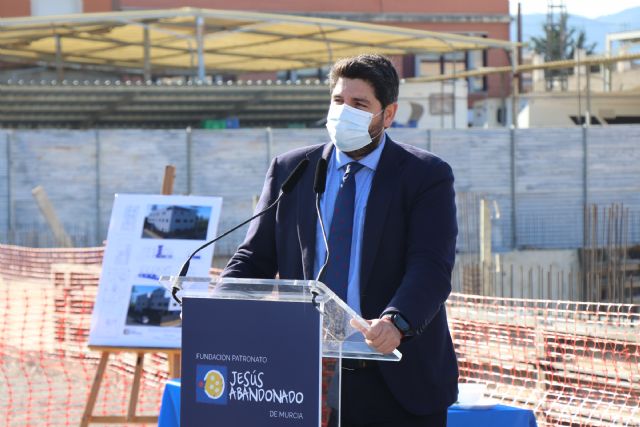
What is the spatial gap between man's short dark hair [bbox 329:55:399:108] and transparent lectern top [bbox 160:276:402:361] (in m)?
0.79

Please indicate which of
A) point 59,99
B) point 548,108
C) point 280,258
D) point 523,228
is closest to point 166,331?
point 280,258

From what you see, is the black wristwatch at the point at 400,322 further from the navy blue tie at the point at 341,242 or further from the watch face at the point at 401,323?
the navy blue tie at the point at 341,242

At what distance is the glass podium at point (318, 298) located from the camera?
3109 millimetres

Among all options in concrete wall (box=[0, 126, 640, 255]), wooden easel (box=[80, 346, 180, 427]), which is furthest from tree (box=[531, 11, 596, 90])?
wooden easel (box=[80, 346, 180, 427])

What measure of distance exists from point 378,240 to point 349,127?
0.37 m

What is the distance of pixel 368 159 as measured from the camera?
3.67m

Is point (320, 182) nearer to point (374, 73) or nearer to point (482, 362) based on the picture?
point (374, 73)

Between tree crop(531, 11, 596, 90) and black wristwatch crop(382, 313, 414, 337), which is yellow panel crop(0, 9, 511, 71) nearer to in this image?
black wristwatch crop(382, 313, 414, 337)

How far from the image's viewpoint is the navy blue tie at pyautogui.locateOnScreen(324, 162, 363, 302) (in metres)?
3.54

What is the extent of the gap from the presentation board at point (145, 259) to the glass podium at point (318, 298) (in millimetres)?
3862

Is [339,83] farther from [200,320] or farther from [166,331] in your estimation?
[166,331]

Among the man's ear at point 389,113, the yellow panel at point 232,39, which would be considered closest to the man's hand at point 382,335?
the man's ear at point 389,113

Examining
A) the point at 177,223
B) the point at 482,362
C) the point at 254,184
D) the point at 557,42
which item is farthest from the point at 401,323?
the point at 557,42

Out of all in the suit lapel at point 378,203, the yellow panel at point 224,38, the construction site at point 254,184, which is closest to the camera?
the suit lapel at point 378,203
